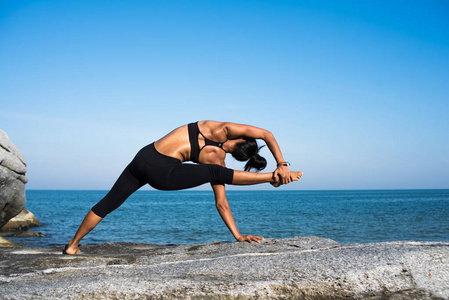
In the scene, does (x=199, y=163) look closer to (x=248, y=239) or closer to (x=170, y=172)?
(x=170, y=172)

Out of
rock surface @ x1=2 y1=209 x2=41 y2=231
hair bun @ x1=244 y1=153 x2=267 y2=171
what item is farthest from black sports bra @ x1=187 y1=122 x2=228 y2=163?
rock surface @ x1=2 y1=209 x2=41 y2=231

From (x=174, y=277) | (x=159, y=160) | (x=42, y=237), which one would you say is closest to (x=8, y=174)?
(x=159, y=160)

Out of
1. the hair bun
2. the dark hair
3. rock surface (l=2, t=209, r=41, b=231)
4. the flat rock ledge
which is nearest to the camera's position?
the flat rock ledge

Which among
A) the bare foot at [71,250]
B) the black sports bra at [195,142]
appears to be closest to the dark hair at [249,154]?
the black sports bra at [195,142]

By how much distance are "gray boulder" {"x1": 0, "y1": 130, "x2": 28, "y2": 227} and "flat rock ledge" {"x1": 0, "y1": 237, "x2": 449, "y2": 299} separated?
16.7 feet

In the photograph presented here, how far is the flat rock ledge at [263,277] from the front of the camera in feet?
8.66

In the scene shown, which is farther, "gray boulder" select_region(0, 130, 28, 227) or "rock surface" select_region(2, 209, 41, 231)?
"rock surface" select_region(2, 209, 41, 231)

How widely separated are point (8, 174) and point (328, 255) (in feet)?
25.0

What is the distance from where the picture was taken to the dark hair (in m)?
4.72

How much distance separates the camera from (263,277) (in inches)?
113

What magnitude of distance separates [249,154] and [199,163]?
2.21 feet

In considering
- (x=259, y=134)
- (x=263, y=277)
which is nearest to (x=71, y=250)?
(x=259, y=134)

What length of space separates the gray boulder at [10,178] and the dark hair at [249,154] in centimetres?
605

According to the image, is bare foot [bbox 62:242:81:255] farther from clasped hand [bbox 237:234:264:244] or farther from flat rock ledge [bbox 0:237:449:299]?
clasped hand [bbox 237:234:264:244]
